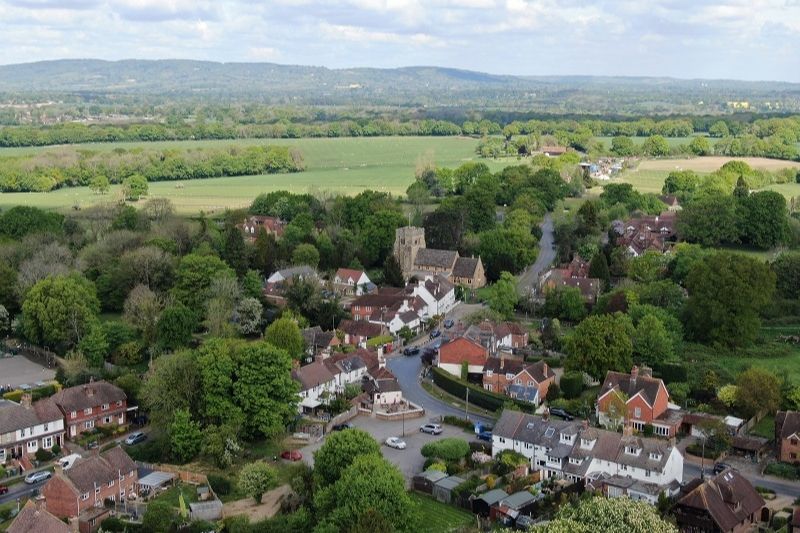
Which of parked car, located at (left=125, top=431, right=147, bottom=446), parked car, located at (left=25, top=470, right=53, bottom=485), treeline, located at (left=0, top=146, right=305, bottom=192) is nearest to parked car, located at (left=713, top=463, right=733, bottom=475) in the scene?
parked car, located at (left=125, top=431, right=147, bottom=446)

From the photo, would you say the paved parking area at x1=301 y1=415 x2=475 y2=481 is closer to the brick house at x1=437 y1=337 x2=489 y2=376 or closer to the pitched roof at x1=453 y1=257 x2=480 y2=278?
the brick house at x1=437 y1=337 x2=489 y2=376

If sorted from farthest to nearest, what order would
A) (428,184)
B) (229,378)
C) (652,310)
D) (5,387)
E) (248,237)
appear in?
1. (428,184)
2. (248,237)
3. (652,310)
4. (5,387)
5. (229,378)

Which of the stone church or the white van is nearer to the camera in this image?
the white van

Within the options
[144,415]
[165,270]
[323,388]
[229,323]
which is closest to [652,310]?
[323,388]

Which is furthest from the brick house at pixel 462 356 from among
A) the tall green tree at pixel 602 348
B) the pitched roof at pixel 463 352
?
the tall green tree at pixel 602 348

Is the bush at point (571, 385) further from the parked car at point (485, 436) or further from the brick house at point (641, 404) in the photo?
the parked car at point (485, 436)

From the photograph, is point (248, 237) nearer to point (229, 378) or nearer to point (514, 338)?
point (514, 338)
